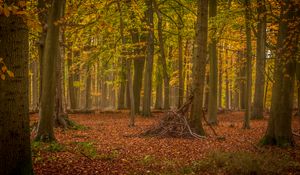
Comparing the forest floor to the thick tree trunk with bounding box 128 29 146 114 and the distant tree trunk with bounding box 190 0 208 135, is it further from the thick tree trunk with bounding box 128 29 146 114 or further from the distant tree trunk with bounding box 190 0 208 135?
the thick tree trunk with bounding box 128 29 146 114

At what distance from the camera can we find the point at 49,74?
11891mm

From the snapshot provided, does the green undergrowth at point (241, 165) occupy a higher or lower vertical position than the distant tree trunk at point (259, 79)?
lower

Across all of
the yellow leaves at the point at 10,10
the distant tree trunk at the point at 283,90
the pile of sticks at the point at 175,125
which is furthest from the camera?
the pile of sticks at the point at 175,125

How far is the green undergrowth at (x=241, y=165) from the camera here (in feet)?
26.8

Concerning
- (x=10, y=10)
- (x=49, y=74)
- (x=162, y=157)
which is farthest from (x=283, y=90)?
(x=10, y=10)

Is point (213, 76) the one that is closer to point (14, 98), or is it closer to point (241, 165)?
point (241, 165)

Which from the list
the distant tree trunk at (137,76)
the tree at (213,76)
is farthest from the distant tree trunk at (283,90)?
the distant tree trunk at (137,76)

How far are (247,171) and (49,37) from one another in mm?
7492

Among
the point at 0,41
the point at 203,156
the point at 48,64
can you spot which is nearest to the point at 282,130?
the point at 203,156

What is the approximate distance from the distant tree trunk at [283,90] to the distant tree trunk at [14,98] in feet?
26.4

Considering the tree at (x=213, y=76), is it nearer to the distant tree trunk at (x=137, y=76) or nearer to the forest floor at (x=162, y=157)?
the forest floor at (x=162, y=157)

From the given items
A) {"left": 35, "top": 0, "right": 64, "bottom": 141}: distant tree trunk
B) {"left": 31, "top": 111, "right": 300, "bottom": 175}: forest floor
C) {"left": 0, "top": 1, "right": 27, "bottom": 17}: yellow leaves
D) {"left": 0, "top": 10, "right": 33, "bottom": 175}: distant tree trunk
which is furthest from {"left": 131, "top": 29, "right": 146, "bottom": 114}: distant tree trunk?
{"left": 0, "top": 1, "right": 27, "bottom": 17}: yellow leaves

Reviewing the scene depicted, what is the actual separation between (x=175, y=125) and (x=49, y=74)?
5682 millimetres

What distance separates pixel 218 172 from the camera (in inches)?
332
